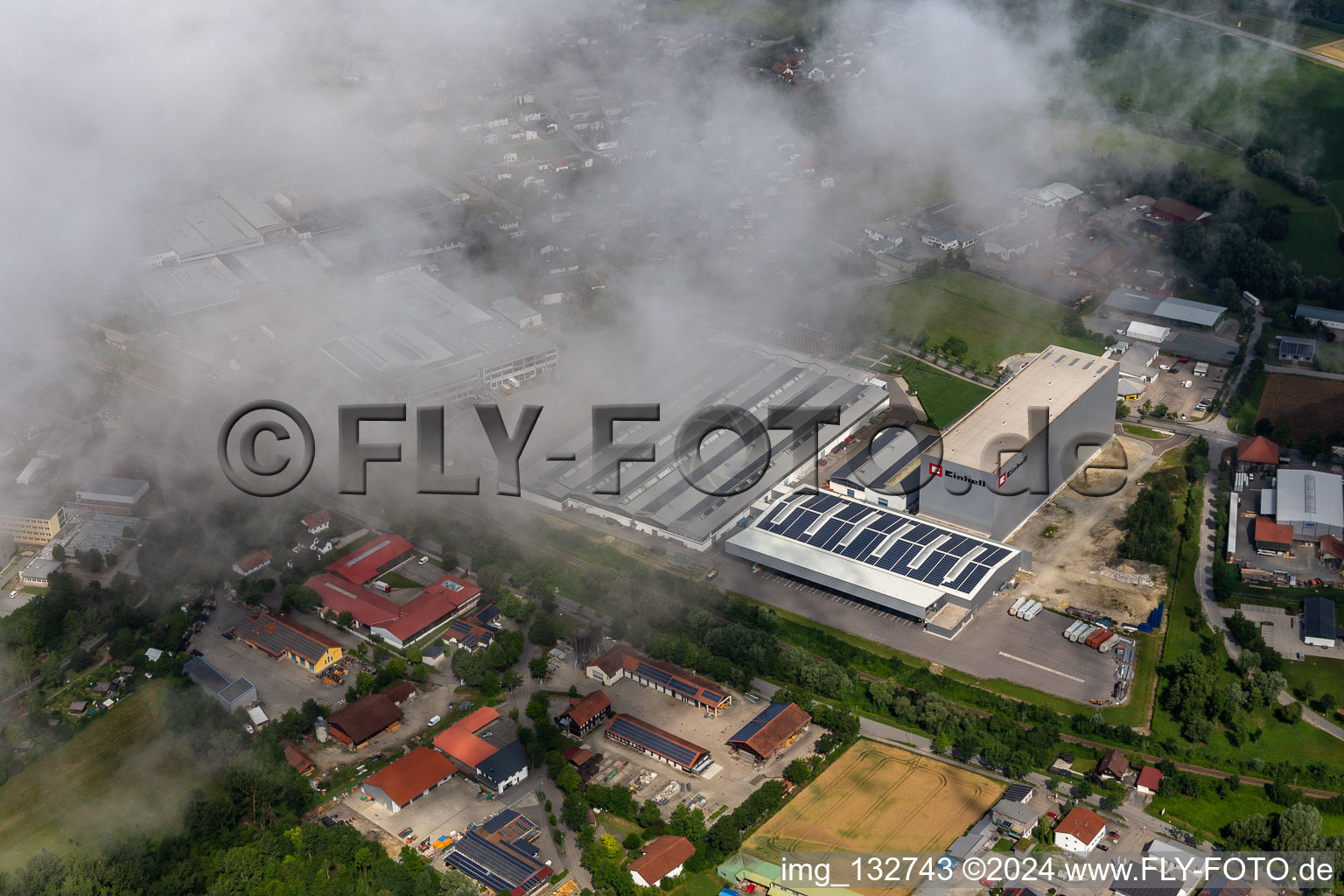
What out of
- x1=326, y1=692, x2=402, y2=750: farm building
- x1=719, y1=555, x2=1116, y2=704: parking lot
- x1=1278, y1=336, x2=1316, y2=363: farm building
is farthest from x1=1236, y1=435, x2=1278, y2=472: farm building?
x1=326, y1=692, x2=402, y2=750: farm building

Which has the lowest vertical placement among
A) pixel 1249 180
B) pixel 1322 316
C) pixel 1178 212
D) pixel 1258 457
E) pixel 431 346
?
pixel 1258 457

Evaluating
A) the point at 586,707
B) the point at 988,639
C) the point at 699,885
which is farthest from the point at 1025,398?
the point at 699,885

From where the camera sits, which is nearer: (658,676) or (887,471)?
(658,676)

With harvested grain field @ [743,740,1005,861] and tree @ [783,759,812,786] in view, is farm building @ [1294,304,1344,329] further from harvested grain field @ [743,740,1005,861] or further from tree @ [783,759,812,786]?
tree @ [783,759,812,786]

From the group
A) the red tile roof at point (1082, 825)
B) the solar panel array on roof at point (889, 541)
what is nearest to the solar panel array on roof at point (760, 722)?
the solar panel array on roof at point (889, 541)

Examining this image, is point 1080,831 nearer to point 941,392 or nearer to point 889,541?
point 889,541

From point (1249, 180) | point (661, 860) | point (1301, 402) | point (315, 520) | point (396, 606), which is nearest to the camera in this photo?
point (661, 860)

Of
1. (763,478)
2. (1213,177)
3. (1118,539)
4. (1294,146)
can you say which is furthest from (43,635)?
(1294,146)

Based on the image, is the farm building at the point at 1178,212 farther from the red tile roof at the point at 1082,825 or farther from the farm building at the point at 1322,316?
the red tile roof at the point at 1082,825
